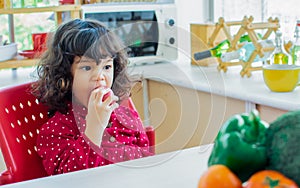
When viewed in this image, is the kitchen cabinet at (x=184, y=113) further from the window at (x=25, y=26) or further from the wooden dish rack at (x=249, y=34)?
the window at (x=25, y=26)

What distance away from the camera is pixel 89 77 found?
130 centimetres

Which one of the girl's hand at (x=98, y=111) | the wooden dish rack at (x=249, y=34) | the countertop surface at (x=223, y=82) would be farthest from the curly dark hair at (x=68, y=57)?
the wooden dish rack at (x=249, y=34)

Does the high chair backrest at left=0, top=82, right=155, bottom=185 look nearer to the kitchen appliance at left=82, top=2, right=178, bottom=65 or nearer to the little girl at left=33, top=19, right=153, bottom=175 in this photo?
the little girl at left=33, top=19, right=153, bottom=175

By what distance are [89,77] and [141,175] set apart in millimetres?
327

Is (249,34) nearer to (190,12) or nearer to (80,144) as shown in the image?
(190,12)

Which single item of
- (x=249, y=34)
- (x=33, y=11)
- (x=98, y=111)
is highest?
(x=33, y=11)

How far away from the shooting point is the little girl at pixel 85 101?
1.29 meters

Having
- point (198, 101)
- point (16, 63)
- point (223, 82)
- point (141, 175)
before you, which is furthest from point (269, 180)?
point (16, 63)

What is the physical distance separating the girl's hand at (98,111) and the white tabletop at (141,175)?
0.42 feet

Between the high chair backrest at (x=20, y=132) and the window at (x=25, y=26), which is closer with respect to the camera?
the high chair backrest at (x=20, y=132)

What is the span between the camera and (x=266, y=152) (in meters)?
0.68

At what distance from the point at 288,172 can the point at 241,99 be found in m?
1.30

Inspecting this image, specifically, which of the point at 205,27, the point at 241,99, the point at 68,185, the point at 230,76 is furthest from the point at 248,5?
the point at 68,185

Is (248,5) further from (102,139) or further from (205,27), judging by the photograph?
(102,139)
